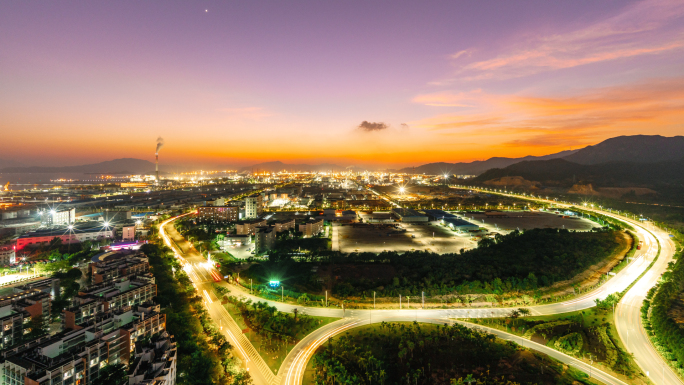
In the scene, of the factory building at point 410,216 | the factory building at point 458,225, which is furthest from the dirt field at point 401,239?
the factory building at point 410,216

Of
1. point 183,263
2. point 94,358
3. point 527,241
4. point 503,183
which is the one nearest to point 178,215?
point 183,263

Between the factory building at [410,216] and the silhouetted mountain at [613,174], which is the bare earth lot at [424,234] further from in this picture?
the silhouetted mountain at [613,174]

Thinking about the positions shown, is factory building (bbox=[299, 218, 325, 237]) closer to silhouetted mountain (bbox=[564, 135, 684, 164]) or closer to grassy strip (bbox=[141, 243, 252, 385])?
grassy strip (bbox=[141, 243, 252, 385])

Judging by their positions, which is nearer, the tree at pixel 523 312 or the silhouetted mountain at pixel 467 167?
the tree at pixel 523 312

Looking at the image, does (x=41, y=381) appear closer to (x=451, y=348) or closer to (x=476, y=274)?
(x=451, y=348)

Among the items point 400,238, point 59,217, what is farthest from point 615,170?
point 59,217
